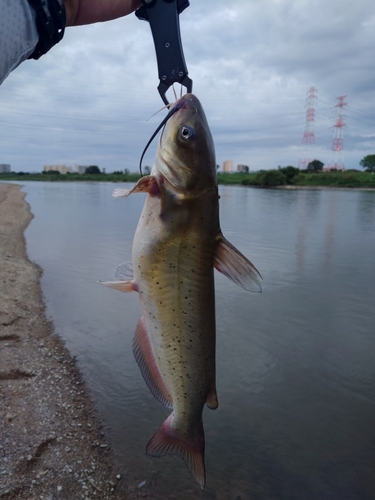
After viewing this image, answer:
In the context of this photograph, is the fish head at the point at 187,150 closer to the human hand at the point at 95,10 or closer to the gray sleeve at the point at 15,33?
the human hand at the point at 95,10

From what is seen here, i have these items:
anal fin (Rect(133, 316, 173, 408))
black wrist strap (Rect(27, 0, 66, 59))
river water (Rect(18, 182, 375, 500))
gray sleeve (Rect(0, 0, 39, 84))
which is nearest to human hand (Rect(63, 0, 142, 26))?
black wrist strap (Rect(27, 0, 66, 59))

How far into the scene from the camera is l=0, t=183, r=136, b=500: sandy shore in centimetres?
380

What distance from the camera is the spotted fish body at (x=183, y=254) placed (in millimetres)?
2213

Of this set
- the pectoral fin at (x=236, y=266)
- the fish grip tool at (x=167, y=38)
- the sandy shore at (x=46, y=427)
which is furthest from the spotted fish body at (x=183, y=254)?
the sandy shore at (x=46, y=427)

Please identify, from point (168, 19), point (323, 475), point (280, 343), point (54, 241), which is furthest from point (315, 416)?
point (54, 241)

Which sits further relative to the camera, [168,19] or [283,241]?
[283,241]

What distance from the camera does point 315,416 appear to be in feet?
17.9

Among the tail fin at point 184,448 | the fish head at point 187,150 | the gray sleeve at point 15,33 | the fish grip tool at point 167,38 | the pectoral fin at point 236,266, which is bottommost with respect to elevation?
the tail fin at point 184,448

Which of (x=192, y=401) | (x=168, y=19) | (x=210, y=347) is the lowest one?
(x=192, y=401)

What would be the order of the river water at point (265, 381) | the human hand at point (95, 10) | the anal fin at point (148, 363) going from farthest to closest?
the river water at point (265, 381)
the anal fin at point (148, 363)
the human hand at point (95, 10)

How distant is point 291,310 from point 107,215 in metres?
20.5

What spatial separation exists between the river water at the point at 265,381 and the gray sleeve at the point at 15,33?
3.83m

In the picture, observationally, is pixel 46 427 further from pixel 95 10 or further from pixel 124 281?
pixel 95 10

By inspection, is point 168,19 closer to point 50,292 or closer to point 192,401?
point 192,401
